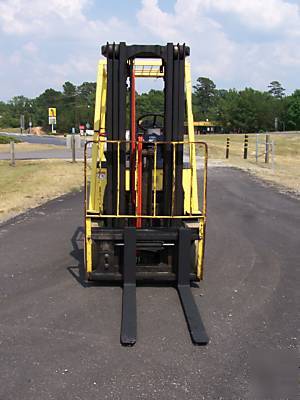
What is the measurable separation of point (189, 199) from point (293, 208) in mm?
6392

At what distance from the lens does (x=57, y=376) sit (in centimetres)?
376

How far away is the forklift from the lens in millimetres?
5770

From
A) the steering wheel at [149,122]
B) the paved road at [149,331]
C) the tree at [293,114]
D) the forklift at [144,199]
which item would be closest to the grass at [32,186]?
the paved road at [149,331]

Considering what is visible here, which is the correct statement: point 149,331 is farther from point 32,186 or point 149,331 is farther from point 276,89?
point 276,89

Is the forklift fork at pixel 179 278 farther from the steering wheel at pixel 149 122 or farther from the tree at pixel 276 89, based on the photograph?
the tree at pixel 276 89

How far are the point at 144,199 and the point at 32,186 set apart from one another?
1091 cm

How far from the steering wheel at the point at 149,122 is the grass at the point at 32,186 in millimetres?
4846

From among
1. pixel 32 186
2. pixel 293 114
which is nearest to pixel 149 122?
pixel 32 186

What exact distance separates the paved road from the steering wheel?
218 cm

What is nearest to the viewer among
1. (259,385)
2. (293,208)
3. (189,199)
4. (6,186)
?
(259,385)

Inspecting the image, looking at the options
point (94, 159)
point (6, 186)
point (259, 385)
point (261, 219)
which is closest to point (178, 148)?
point (94, 159)

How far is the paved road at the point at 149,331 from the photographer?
144 inches

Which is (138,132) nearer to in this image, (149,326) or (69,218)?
(149,326)

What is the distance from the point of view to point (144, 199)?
640 cm
